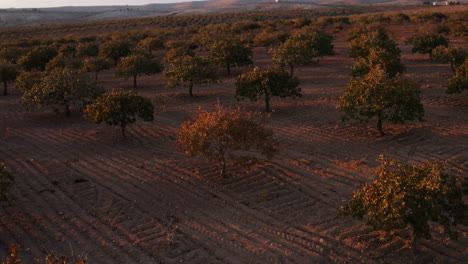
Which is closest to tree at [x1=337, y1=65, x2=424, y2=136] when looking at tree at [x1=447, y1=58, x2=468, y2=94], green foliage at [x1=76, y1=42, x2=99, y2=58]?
tree at [x1=447, y1=58, x2=468, y2=94]

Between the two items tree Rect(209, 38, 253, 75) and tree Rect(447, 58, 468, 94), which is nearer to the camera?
tree Rect(447, 58, 468, 94)

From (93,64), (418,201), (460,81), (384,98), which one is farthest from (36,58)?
(418,201)

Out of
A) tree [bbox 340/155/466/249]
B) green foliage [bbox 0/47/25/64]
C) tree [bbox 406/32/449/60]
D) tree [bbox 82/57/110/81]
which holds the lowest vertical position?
tree [bbox 340/155/466/249]

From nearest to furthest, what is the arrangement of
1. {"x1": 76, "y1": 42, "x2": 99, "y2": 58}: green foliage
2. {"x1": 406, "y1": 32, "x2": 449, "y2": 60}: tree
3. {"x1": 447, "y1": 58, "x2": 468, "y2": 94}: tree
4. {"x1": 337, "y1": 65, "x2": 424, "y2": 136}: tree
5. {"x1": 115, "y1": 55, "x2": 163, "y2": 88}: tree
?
{"x1": 337, "y1": 65, "x2": 424, "y2": 136}: tree → {"x1": 447, "y1": 58, "x2": 468, "y2": 94}: tree → {"x1": 115, "y1": 55, "x2": 163, "y2": 88}: tree → {"x1": 406, "y1": 32, "x2": 449, "y2": 60}: tree → {"x1": 76, "y1": 42, "x2": 99, "y2": 58}: green foliage

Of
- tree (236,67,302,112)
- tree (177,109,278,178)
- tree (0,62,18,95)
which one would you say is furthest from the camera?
tree (0,62,18,95)

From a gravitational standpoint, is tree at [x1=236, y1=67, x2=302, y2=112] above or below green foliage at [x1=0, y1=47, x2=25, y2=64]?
below

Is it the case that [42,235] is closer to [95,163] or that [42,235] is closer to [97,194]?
[97,194]

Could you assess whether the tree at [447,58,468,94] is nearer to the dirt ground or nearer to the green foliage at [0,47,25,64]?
the dirt ground
